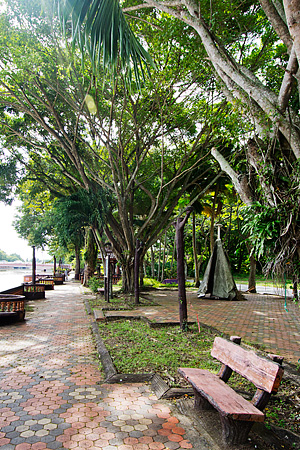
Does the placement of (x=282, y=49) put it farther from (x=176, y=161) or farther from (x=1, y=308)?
(x=1, y=308)

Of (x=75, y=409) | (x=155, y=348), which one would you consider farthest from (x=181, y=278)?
(x=75, y=409)

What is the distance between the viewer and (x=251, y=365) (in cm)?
295

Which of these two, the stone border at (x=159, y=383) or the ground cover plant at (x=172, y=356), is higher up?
the stone border at (x=159, y=383)

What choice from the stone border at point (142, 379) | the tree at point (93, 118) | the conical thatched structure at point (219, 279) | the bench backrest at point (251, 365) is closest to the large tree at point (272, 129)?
the bench backrest at point (251, 365)

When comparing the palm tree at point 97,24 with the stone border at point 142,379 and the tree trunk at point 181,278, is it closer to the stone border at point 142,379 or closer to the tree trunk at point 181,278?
the stone border at point 142,379

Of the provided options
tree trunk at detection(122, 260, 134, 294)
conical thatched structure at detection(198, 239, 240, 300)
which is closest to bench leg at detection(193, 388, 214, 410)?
conical thatched structure at detection(198, 239, 240, 300)

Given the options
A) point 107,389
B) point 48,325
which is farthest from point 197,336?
point 48,325

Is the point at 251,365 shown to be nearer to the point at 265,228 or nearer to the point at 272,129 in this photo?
the point at 265,228

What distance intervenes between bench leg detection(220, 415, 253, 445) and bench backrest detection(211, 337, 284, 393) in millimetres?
320

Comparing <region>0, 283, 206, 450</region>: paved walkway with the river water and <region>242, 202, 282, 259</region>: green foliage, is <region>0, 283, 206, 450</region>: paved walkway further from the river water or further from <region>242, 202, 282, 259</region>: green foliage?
the river water

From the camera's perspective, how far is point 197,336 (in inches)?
260

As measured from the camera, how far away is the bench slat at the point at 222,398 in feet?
7.98

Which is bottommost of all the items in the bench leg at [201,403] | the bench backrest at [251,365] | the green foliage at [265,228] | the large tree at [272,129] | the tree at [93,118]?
the bench leg at [201,403]

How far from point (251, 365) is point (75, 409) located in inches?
72.4
